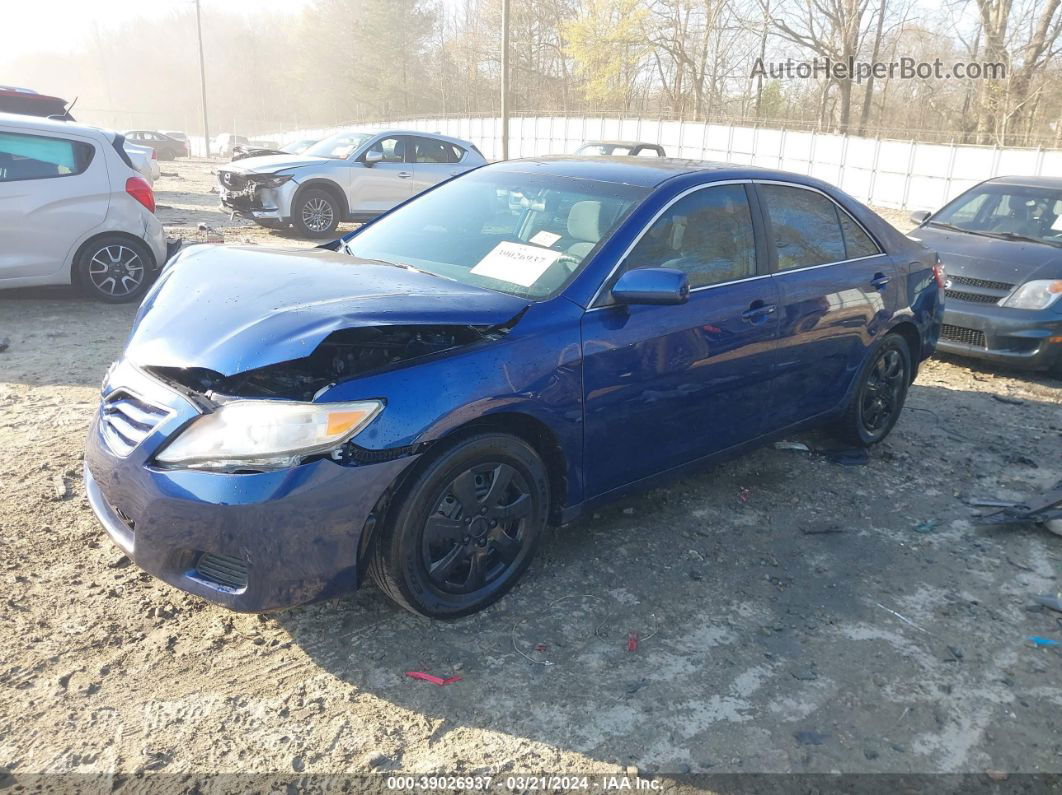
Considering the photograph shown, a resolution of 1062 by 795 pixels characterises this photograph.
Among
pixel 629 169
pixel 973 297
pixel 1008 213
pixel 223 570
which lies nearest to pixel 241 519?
pixel 223 570

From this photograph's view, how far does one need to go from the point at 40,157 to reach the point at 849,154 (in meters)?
26.1

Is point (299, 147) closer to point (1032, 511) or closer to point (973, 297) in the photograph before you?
point (973, 297)

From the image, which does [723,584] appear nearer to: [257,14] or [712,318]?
[712,318]

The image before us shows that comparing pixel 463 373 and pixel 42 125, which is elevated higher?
pixel 42 125

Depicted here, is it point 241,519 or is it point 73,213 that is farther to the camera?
point 73,213

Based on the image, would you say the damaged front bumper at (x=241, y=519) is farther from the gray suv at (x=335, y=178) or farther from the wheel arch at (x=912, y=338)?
the gray suv at (x=335, y=178)

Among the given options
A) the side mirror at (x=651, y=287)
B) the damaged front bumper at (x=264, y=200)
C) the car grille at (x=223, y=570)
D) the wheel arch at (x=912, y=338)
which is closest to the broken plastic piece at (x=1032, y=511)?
the wheel arch at (x=912, y=338)

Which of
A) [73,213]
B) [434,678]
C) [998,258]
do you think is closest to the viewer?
[434,678]

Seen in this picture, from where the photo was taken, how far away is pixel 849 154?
27312 mm

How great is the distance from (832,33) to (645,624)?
43.6 metres

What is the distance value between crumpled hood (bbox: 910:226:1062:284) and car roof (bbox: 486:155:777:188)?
3431 mm

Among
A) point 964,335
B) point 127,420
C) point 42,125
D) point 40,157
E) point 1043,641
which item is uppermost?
point 42,125

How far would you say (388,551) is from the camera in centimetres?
275

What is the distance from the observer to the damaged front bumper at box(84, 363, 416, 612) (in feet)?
8.14
